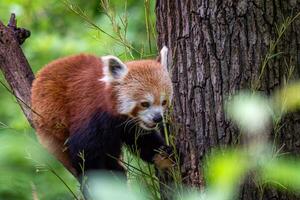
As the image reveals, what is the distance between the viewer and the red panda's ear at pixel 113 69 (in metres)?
2.67

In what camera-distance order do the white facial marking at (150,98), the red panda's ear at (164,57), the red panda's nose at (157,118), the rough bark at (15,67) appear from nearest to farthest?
1. the red panda's ear at (164,57)
2. the red panda's nose at (157,118)
3. the white facial marking at (150,98)
4. the rough bark at (15,67)

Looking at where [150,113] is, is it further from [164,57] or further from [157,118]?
[164,57]

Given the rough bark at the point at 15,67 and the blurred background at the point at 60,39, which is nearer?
the blurred background at the point at 60,39

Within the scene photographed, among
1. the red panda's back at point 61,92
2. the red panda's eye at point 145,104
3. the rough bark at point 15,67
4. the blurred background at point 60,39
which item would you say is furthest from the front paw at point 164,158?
the rough bark at point 15,67

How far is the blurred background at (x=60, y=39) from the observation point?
4.80 feet

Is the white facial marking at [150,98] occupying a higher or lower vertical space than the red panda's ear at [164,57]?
lower

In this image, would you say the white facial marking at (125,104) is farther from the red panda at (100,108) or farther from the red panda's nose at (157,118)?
the red panda's nose at (157,118)

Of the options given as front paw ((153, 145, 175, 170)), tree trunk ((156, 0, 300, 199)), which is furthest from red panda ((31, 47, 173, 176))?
tree trunk ((156, 0, 300, 199))

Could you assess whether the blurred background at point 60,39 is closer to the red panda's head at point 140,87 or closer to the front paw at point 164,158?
the red panda's head at point 140,87

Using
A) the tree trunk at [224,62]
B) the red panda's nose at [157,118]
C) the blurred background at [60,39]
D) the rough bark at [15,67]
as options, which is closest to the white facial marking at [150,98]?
the red panda's nose at [157,118]

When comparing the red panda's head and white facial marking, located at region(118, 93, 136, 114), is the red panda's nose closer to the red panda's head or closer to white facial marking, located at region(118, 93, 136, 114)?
the red panda's head

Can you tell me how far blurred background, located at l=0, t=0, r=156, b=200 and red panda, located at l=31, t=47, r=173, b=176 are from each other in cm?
12

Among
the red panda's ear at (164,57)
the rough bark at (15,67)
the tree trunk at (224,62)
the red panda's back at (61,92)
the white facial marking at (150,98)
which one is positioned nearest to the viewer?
the tree trunk at (224,62)

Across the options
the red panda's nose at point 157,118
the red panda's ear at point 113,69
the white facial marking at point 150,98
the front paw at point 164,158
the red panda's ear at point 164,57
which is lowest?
the front paw at point 164,158
